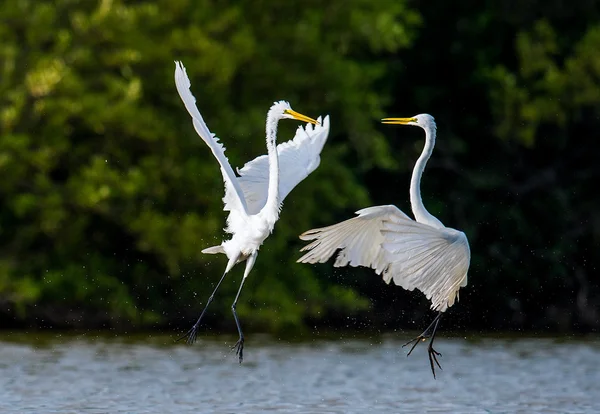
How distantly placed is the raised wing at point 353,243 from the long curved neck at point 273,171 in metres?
0.41

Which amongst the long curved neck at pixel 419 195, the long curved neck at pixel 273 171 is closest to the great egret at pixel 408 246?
the long curved neck at pixel 419 195

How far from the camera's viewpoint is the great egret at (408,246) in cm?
1133

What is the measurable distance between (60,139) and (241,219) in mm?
7286

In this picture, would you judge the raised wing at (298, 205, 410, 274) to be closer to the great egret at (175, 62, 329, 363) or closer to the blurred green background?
the great egret at (175, 62, 329, 363)

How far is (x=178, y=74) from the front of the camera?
35.9 feet

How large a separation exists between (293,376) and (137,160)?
15.8ft

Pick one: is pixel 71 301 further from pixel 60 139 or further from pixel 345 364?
pixel 345 364

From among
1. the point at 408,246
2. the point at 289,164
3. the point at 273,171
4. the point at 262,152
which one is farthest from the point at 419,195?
the point at 262,152

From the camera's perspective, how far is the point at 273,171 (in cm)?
1143

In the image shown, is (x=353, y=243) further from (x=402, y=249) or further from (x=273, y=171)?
(x=273, y=171)

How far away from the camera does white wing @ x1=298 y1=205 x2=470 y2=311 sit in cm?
1132

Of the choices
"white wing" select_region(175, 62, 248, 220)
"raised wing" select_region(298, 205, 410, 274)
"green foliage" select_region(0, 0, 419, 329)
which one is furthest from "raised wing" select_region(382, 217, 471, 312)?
"green foliage" select_region(0, 0, 419, 329)

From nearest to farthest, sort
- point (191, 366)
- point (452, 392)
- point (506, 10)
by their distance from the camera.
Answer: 1. point (452, 392)
2. point (191, 366)
3. point (506, 10)

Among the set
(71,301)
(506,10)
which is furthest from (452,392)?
(506,10)
